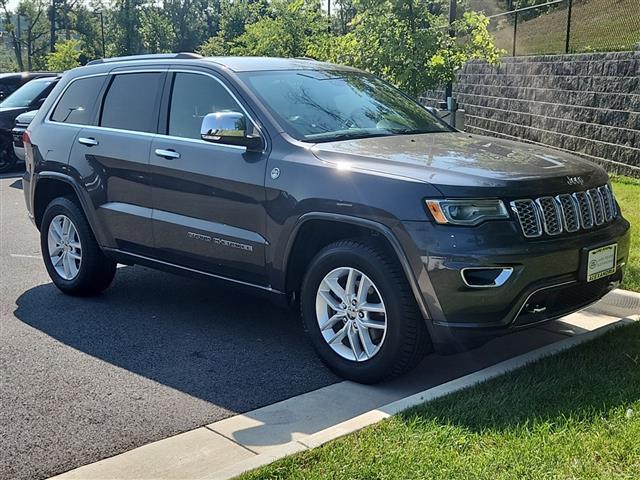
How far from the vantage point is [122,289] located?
6812mm

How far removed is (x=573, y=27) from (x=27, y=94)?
1037 centimetres

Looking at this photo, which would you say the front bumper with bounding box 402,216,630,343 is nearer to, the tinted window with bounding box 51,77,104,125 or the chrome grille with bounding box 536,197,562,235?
the chrome grille with bounding box 536,197,562,235

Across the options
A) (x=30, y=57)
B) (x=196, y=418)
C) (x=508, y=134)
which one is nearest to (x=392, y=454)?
(x=196, y=418)

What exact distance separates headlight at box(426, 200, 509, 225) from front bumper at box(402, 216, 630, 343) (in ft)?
0.14

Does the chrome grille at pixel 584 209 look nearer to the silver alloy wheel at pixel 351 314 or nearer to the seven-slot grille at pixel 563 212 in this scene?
the seven-slot grille at pixel 563 212

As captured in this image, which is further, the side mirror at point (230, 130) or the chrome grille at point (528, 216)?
the side mirror at point (230, 130)

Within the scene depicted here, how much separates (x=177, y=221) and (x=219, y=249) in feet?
1.48

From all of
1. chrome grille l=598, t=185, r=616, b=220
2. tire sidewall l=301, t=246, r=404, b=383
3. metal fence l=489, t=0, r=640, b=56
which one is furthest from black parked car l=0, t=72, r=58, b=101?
chrome grille l=598, t=185, r=616, b=220

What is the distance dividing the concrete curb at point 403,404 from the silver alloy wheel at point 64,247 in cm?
338

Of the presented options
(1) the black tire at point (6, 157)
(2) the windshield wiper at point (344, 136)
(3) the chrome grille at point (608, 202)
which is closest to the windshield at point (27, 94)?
(1) the black tire at point (6, 157)

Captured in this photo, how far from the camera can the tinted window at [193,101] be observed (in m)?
5.40

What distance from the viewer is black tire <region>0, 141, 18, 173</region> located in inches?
603

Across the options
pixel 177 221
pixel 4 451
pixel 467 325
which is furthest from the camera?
pixel 177 221

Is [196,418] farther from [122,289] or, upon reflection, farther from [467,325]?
[122,289]
